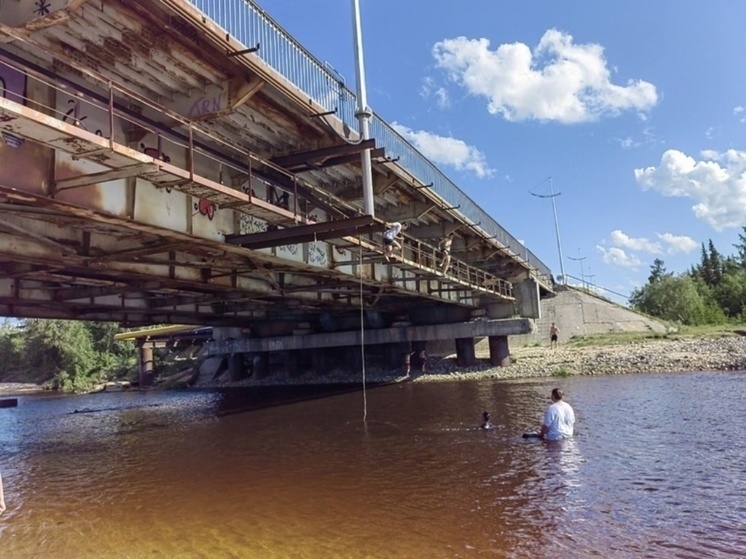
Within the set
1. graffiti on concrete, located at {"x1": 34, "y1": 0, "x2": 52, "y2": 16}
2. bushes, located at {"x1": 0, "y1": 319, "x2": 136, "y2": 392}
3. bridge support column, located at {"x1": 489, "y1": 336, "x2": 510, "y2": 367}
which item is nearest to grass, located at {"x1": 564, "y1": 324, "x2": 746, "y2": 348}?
bridge support column, located at {"x1": 489, "y1": 336, "x2": 510, "y2": 367}

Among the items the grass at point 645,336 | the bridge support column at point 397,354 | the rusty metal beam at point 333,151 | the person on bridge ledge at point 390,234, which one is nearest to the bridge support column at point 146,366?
the bridge support column at point 397,354

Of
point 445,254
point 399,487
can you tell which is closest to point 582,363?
point 445,254

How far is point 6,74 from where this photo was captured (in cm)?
772

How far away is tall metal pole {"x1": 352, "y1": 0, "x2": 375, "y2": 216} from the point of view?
12.7 metres

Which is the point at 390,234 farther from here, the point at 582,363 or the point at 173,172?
the point at 582,363

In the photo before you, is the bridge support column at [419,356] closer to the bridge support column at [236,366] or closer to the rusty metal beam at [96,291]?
the bridge support column at [236,366]

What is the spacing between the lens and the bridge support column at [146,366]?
45.6 m

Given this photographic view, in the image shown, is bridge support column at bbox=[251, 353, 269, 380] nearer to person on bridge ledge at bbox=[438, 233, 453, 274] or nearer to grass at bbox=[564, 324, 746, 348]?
person on bridge ledge at bbox=[438, 233, 453, 274]

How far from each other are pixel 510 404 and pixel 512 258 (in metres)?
15.9

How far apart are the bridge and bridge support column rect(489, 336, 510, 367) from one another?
450 inches

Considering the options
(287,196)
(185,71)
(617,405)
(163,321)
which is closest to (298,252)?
(287,196)

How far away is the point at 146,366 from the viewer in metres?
46.4

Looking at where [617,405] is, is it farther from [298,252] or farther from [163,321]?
[163,321]

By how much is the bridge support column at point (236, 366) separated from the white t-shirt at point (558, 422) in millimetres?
32914
